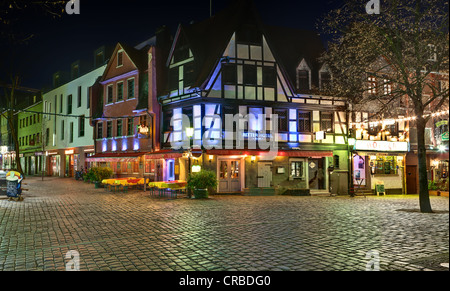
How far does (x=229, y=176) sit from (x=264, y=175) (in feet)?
7.86

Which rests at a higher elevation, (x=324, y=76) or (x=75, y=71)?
(x=75, y=71)

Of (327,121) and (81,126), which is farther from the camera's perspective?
(81,126)

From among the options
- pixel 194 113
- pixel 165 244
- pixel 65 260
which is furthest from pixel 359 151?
pixel 65 260

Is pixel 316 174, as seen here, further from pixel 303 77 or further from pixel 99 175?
pixel 99 175

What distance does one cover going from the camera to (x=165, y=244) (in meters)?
7.70

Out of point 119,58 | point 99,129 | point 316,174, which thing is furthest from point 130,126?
point 316,174

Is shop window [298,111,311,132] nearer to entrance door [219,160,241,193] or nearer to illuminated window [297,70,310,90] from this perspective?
illuminated window [297,70,310,90]

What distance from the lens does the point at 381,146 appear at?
2519 centimetres

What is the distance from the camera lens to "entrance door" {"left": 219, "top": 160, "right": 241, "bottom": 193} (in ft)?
74.8

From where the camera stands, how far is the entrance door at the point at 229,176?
74.8 ft

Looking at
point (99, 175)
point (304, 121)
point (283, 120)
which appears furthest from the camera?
point (99, 175)

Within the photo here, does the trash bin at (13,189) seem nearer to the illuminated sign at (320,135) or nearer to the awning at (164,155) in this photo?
the awning at (164,155)

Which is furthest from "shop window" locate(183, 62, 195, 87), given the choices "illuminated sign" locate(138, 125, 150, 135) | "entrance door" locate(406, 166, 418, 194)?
"entrance door" locate(406, 166, 418, 194)

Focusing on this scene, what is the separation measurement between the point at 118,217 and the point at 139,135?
1526cm
